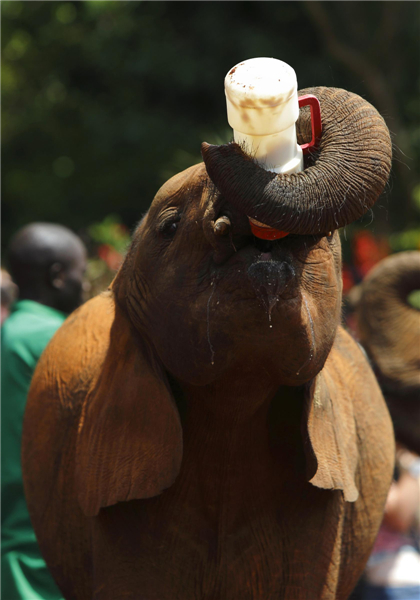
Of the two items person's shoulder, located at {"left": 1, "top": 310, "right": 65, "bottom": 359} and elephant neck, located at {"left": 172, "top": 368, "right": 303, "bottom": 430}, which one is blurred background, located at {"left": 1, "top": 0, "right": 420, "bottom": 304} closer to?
person's shoulder, located at {"left": 1, "top": 310, "right": 65, "bottom": 359}

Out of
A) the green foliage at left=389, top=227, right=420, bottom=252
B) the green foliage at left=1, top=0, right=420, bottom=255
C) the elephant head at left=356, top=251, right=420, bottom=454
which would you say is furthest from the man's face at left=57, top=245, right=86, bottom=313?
the green foliage at left=1, top=0, right=420, bottom=255

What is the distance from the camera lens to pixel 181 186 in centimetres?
112

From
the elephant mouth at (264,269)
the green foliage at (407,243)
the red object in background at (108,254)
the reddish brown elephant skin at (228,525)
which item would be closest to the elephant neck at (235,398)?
the reddish brown elephant skin at (228,525)

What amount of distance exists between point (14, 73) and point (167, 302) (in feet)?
31.9

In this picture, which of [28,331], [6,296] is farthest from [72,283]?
[6,296]

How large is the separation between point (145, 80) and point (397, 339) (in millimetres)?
6806

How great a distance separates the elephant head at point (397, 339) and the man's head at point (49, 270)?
1.09 meters

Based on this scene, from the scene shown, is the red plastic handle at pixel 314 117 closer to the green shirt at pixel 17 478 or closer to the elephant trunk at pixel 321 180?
the elephant trunk at pixel 321 180

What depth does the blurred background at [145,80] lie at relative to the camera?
24.5 ft

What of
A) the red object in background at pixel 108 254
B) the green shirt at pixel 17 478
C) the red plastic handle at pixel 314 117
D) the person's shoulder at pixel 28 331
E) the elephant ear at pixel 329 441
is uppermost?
the red plastic handle at pixel 314 117

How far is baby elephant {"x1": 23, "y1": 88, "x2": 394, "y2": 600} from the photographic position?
0.97 m

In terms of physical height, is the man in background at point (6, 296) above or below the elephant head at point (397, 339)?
below

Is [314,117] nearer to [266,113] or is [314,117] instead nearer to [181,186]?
[266,113]

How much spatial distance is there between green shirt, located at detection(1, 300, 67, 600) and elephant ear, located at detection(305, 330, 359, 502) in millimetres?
1103
